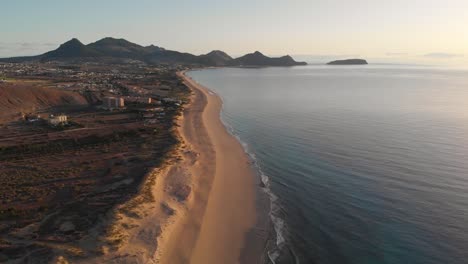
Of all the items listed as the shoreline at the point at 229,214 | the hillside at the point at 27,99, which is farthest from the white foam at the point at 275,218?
Answer: the hillside at the point at 27,99

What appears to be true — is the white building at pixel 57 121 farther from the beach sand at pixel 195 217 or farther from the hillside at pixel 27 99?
the beach sand at pixel 195 217

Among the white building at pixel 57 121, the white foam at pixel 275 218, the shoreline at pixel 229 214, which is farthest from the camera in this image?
the white building at pixel 57 121

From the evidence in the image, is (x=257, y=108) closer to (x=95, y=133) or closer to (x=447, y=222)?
(x=95, y=133)

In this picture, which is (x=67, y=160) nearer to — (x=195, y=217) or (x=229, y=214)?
(x=195, y=217)

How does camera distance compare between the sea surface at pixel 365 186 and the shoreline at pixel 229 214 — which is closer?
the shoreline at pixel 229 214

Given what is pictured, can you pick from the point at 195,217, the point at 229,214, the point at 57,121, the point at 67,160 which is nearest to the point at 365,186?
the point at 229,214
